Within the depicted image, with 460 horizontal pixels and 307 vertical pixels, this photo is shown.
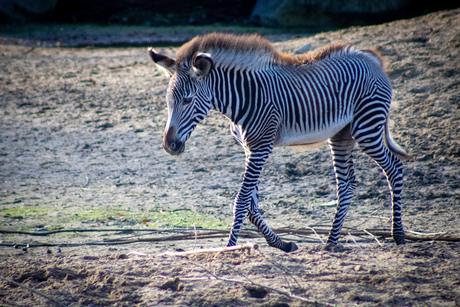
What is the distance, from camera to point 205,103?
4.33 m

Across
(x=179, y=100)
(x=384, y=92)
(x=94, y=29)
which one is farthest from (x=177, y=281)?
(x=94, y=29)

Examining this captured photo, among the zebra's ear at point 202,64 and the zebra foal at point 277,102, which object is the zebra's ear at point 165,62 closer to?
the zebra foal at point 277,102

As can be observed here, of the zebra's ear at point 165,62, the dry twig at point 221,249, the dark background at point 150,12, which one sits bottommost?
the dry twig at point 221,249

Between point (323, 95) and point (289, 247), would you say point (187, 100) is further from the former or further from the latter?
point (289, 247)

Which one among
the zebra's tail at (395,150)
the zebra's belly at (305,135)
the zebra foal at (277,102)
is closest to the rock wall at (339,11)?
the zebra foal at (277,102)

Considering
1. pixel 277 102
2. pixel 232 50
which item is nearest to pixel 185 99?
pixel 232 50

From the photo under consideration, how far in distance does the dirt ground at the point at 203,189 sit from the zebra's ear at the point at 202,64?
176 cm

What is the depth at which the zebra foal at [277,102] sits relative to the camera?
4277mm

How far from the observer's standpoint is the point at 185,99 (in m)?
4.21

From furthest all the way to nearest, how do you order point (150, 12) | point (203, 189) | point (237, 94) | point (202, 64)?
1. point (150, 12)
2. point (203, 189)
3. point (237, 94)
4. point (202, 64)

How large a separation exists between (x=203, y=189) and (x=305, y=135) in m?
2.22

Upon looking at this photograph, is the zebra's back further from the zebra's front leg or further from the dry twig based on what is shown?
the dry twig

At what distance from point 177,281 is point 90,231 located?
2146mm

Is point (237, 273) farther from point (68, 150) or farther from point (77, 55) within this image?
point (77, 55)
